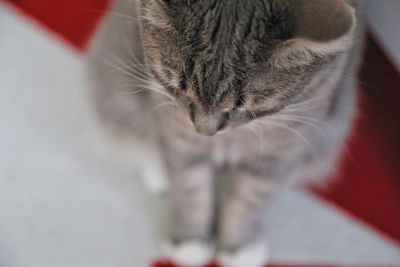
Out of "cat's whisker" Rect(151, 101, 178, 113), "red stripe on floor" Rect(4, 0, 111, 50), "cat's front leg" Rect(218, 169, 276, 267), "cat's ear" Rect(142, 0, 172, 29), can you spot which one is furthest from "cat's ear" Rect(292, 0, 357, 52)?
"red stripe on floor" Rect(4, 0, 111, 50)

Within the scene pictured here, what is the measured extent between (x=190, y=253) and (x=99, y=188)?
0.84 feet

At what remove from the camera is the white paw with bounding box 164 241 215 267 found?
118cm

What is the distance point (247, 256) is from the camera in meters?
1.18

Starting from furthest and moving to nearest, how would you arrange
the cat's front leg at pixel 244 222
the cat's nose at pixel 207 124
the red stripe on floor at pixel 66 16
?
the red stripe on floor at pixel 66 16, the cat's front leg at pixel 244 222, the cat's nose at pixel 207 124

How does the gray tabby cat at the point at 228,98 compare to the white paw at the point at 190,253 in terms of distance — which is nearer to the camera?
the gray tabby cat at the point at 228,98

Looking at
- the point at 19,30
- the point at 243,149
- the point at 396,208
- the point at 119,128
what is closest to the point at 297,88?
the point at 243,149

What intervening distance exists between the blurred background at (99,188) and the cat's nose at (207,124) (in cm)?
47

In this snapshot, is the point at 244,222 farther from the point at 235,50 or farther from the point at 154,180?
the point at 235,50

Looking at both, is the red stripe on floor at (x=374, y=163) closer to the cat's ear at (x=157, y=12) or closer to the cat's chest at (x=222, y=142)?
the cat's chest at (x=222, y=142)

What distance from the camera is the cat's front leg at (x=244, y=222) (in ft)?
3.61

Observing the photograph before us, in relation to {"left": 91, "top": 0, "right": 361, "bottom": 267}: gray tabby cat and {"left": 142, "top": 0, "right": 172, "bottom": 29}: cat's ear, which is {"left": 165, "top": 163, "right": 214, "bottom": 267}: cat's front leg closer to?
{"left": 91, "top": 0, "right": 361, "bottom": 267}: gray tabby cat

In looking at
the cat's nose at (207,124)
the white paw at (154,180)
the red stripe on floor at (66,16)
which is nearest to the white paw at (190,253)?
the white paw at (154,180)

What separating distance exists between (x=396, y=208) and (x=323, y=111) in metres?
0.42

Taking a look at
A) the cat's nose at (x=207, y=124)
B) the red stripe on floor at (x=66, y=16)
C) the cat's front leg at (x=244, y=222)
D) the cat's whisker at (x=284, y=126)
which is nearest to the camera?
the cat's nose at (x=207, y=124)
